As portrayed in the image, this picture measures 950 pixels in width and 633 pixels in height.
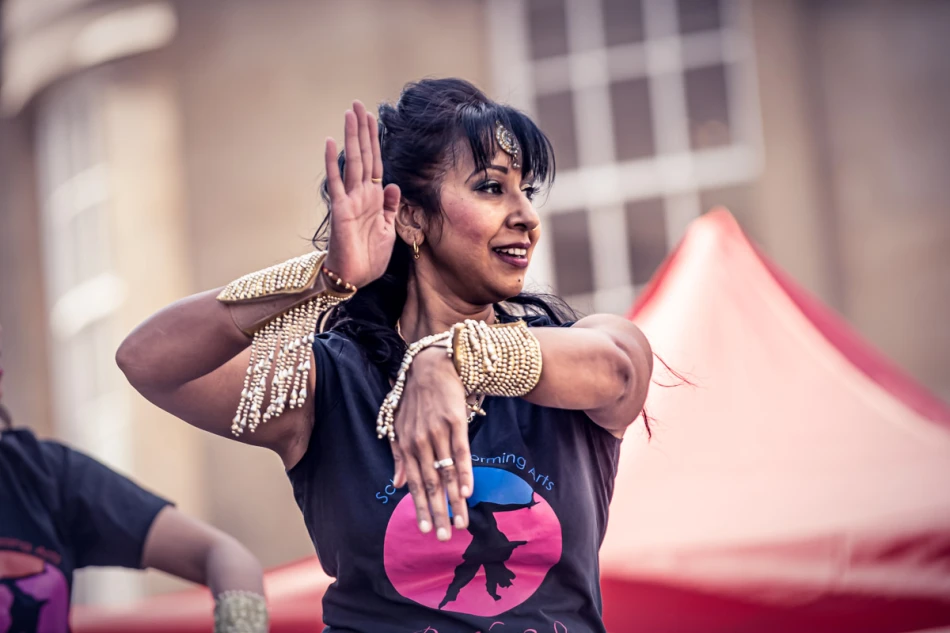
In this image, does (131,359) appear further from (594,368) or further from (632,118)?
(632,118)

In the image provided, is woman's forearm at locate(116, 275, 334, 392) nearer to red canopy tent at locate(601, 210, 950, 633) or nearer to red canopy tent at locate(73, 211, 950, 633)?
red canopy tent at locate(73, 211, 950, 633)

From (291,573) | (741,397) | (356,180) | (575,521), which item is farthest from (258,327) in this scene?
(741,397)

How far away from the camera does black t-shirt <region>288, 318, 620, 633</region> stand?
2.07 metres

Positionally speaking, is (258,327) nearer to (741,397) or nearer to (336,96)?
(741,397)

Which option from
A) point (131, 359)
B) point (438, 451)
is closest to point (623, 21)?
point (131, 359)

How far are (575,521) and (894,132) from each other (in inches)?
176

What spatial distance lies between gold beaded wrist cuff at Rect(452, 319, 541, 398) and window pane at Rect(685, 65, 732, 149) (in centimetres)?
474

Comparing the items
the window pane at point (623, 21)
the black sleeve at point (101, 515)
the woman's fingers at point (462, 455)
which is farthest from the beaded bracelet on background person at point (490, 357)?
the window pane at point (623, 21)

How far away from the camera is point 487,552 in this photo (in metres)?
2.07

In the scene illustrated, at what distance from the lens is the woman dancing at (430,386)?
1958 millimetres

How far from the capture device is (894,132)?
19.8 feet

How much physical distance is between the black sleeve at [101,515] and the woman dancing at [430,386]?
29.6 inches

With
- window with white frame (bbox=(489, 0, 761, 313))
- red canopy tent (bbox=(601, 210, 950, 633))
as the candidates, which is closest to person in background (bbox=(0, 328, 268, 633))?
red canopy tent (bbox=(601, 210, 950, 633))

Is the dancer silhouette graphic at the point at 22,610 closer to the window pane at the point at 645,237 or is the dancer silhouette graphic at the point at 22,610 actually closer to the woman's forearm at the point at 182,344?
the woman's forearm at the point at 182,344
